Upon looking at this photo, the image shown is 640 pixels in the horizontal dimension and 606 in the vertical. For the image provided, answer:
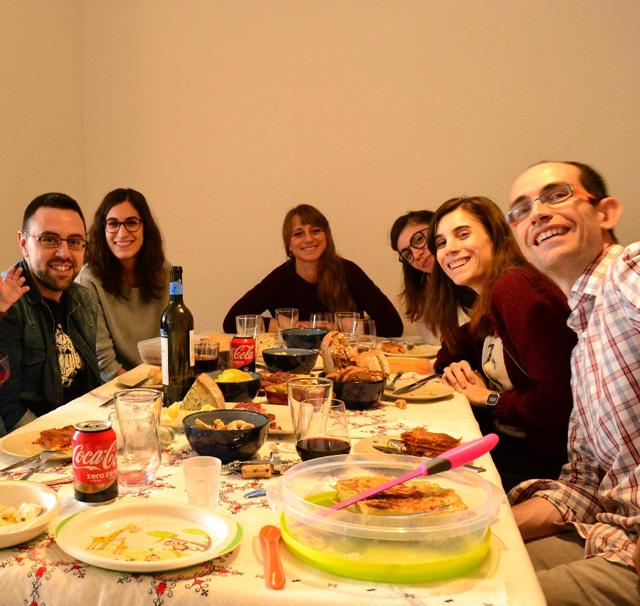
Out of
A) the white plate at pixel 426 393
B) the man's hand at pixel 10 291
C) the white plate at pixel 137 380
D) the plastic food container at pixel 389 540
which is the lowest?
the white plate at pixel 426 393

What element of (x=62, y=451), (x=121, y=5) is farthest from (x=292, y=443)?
(x=121, y=5)

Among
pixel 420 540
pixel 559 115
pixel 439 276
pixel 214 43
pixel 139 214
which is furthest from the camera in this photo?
pixel 214 43

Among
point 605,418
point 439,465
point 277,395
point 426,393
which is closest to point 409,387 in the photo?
point 426,393

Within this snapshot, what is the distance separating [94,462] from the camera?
0.94 metres

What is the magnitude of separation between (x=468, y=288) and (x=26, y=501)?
75.5 inches

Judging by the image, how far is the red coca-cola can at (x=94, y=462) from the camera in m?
0.93

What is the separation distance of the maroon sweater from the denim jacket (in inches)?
61.6

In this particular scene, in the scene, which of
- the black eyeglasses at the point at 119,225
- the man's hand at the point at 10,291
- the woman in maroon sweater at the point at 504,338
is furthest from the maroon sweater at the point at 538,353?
the black eyeglasses at the point at 119,225

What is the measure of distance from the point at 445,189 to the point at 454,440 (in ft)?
10.1

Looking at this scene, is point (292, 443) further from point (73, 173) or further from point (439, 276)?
point (73, 173)

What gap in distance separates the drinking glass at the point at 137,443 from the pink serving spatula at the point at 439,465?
0.38 m

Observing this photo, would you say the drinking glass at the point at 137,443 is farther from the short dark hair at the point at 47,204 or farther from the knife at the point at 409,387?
the short dark hair at the point at 47,204

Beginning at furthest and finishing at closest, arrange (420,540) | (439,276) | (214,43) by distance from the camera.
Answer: (214,43), (439,276), (420,540)

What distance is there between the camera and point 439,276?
2.52 metres
